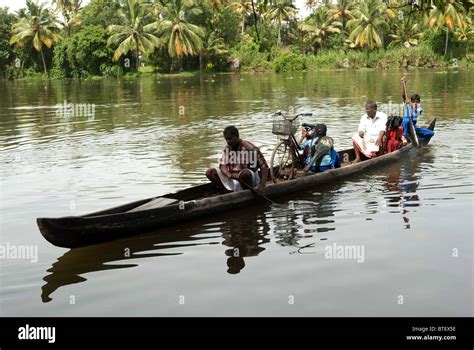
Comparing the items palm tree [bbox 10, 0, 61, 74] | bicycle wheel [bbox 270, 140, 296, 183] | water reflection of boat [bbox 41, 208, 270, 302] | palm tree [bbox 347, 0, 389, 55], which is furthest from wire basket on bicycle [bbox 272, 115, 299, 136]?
palm tree [bbox 10, 0, 61, 74]

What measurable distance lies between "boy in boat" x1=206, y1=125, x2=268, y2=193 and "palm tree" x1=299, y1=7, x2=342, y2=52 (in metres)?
50.0

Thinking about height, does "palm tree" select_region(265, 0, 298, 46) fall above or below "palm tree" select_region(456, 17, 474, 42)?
above

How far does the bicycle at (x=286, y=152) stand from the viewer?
9523mm

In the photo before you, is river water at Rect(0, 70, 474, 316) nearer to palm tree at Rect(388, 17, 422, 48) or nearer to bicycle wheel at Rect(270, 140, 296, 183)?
bicycle wheel at Rect(270, 140, 296, 183)

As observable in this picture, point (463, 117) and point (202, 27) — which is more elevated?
point (202, 27)

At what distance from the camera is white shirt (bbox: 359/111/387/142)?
36.9ft

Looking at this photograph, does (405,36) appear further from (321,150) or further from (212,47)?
(321,150)

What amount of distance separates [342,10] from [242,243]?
2086 inches

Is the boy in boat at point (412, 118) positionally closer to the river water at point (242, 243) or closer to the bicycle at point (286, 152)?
the river water at point (242, 243)

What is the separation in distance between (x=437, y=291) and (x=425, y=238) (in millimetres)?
1637

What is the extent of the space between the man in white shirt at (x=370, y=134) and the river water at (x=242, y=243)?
1.80 feet

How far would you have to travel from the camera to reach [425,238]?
7.34 m

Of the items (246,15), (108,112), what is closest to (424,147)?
(108,112)
